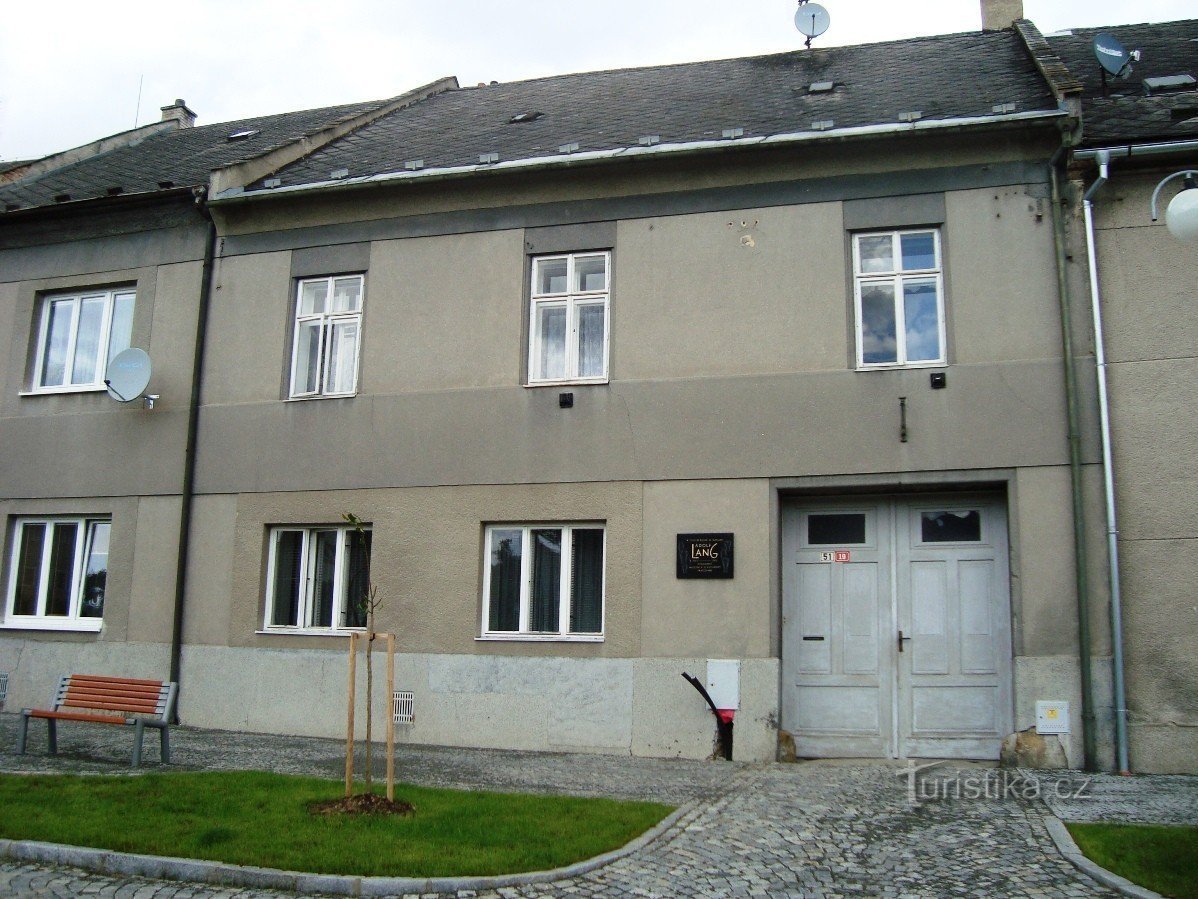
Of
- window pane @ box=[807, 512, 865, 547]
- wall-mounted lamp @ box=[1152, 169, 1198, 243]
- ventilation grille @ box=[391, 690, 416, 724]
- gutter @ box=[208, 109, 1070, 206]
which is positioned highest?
gutter @ box=[208, 109, 1070, 206]

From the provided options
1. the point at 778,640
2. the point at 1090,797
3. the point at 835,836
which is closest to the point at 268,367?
the point at 778,640

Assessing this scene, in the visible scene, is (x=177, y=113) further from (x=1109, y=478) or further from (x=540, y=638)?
(x=1109, y=478)

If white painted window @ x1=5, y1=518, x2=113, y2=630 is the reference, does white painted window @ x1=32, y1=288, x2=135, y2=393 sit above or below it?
above

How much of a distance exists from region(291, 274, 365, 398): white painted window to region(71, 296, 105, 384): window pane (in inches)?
120

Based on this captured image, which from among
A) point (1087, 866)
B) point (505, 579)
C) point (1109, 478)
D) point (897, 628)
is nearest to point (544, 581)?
point (505, 579)

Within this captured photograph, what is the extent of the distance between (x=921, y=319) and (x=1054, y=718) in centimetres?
411

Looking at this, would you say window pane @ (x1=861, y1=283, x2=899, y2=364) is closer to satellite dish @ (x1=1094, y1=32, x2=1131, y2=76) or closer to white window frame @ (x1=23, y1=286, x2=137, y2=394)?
satellite dish @ (x1=1094, y1=32, x2=1131, y2=76)

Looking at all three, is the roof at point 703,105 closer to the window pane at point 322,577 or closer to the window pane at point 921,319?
the window pane at point 921,319

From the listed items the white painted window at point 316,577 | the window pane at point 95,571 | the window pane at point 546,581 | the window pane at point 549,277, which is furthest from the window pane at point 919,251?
the window pane at point 95,571

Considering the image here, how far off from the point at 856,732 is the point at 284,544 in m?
6.86

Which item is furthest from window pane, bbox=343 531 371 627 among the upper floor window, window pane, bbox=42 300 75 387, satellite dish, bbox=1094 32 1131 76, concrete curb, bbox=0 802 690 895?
satellite dish, bbox=1094 32 1131 76

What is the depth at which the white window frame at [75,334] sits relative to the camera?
13.8 meters

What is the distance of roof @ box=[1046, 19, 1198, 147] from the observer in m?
10.5

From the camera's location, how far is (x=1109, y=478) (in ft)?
32.6
